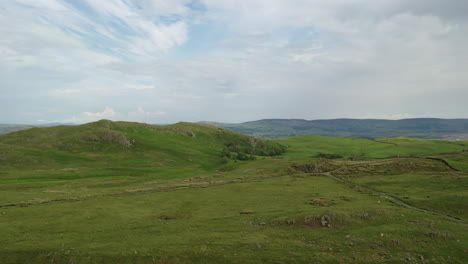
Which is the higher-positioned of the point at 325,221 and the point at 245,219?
the point at 325,221

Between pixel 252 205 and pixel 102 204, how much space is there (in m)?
33.0

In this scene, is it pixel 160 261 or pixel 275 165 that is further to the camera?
pixel 275 165

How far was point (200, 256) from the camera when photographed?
2755cm

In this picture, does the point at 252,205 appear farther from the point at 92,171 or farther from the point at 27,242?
the point at 92,171

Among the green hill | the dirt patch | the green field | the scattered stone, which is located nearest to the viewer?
the green field

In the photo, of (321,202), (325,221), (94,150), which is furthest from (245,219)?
(94,150)

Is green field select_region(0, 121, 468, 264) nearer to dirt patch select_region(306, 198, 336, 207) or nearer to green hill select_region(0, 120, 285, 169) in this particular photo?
dirt patch select_region(306, 198, 336, 207)

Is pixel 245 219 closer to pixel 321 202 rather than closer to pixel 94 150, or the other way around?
pixel 321 202

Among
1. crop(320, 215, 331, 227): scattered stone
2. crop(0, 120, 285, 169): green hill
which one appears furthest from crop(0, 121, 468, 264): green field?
crop(0, 120, 285, 169): green hill

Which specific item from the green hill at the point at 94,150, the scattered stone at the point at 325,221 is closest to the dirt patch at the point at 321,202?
the scattered stone at the point at 325,221

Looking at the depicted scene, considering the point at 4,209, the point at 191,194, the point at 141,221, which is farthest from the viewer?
the point at 191,194

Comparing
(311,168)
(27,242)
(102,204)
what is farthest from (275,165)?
(27,242)

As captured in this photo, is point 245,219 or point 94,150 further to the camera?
point 94,150

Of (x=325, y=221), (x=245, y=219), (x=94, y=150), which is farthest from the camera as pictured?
(x=94, y=150)
